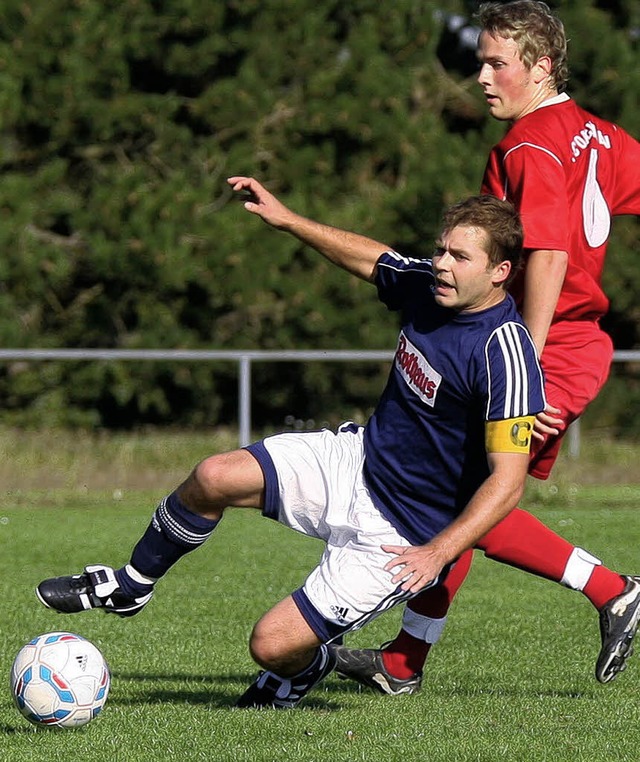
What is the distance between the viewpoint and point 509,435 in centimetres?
430

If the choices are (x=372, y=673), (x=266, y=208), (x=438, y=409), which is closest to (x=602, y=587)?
(x=372, y=673)

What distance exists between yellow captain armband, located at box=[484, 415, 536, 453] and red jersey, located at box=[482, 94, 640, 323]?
74cm

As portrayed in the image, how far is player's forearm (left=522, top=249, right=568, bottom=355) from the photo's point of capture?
4758mm

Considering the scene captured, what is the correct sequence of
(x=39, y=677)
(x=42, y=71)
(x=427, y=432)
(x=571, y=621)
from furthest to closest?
(x=42, y=71), (x=571, y=621), (x=427, y=432), (x=39, y=677)

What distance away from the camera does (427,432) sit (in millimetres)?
4551

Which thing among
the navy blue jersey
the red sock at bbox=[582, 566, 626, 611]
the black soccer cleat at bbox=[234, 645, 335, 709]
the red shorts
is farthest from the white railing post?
the navy blue jersey

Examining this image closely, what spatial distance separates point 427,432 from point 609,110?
1306 centimetres

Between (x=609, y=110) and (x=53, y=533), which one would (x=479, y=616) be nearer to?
(x=53, y=533)

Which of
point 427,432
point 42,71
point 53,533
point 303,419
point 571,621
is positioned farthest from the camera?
point 303,419

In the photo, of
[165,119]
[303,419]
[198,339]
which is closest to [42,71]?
[165,119]

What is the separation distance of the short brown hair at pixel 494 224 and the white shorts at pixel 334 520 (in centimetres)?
78

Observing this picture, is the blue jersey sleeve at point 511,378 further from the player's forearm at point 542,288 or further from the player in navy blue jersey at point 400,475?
the player's forearm at point 542,288

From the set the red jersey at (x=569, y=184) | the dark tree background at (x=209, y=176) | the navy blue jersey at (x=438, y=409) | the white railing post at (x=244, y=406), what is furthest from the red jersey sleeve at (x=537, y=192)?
the dark tree background at (x=209, y=176)

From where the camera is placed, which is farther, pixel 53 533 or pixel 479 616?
pixel 53 533
